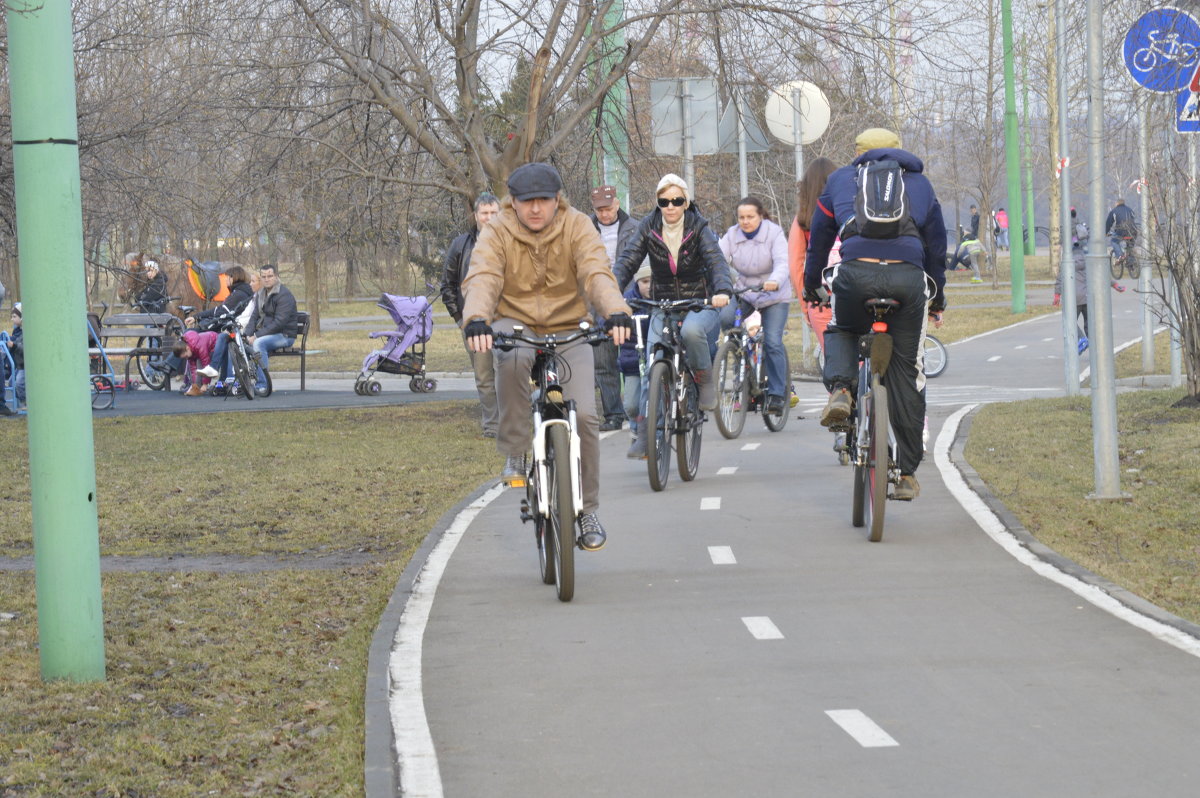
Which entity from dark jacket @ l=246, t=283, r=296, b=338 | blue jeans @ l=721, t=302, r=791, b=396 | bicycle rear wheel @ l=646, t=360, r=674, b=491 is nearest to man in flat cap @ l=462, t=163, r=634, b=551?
bicycle rear wheel @ l=646, t=360, r=674, b=491

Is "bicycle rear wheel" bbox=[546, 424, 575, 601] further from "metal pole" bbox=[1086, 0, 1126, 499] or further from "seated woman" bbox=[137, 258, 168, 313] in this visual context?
"seated woman" bbox=[137, 258, 168, 313]

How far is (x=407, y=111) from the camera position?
1477 cm

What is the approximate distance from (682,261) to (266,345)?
35.9ft

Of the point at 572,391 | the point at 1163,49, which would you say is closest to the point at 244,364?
the point at 1163,49

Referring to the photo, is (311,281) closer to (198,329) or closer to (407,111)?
(198,329)

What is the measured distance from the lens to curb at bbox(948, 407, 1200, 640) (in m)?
6.75

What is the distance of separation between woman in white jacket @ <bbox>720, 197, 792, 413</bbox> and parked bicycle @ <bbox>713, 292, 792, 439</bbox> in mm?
81

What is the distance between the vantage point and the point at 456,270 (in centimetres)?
1373

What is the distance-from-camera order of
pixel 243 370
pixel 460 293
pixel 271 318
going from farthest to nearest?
pixel 271 318 → pixel 243 370 → pixel 460 293

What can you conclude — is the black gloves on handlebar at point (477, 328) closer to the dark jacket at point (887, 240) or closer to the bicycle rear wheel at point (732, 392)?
the dark jacket at point (887, 240)

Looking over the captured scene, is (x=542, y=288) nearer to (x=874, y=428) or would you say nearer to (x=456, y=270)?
Result: (x=874, y=428)

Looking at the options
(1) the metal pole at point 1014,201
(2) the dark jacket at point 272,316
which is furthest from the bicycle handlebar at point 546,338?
(1) the metal pole at point 1014,201

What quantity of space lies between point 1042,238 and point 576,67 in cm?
10466

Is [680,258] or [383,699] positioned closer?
[383,699]
